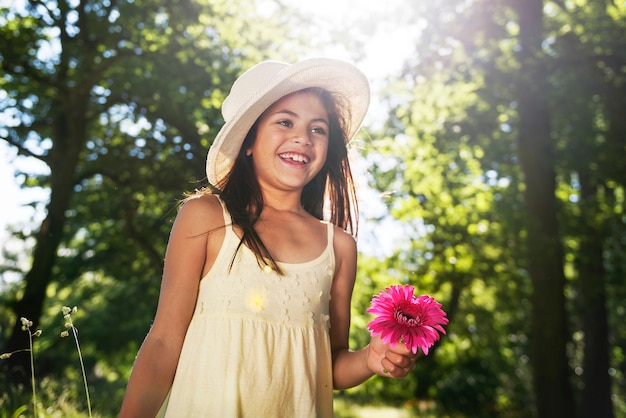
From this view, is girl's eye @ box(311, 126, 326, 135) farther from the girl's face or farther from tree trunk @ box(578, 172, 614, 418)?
tree trunk @ box(578, 172, 614, 418)

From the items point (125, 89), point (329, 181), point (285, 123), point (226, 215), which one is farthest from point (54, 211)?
point (226, 215)

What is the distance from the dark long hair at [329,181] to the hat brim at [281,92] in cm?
4

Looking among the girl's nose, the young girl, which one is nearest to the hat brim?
the young girl

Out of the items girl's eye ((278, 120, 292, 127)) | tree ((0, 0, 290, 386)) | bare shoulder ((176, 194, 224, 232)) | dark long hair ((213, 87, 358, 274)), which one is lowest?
bare shoulder ((176, 194, 224, 232))

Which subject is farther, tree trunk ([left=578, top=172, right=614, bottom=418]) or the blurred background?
tree trunk ([left=578, top=172, right=614, bottom=418])

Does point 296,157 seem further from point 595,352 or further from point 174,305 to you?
point 595,352

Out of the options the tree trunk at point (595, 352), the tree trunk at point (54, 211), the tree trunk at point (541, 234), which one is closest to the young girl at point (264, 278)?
the tree trunk at point (541, 234)

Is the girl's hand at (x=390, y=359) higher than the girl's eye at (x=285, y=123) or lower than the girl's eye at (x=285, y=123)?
lower

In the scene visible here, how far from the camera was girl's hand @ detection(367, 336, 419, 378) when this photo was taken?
233 centimetres

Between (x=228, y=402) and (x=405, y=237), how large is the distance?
1640 cm

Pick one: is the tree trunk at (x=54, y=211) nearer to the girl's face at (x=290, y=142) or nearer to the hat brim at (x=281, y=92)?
the hat brim at (x=281, y=92)

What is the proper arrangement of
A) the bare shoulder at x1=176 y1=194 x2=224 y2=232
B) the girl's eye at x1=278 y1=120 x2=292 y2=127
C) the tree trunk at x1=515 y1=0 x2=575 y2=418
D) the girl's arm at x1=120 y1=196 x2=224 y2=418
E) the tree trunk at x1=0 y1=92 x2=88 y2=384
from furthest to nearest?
the tree trunk at x1=0 y1=92 x2=88 y2=384 → the tree trunk at x1=515 y1=0 x2=575 y2=418 → the girl's eye at x1=278 y1=120 x2=292 y2=127 → the bare shoulder at x1=176 y1=194 x2=224 y2=232 → the girl's arm at x1=120 y1=196 x2=224 y2=418

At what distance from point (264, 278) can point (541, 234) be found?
10036 millimetres

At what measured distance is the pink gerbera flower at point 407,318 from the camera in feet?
7.34
